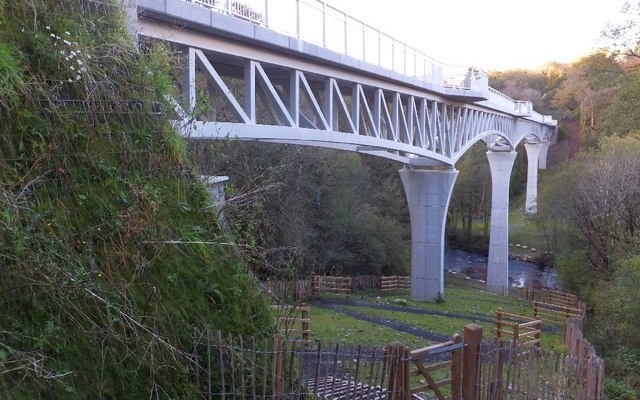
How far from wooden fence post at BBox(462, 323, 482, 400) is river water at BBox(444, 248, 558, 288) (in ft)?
103

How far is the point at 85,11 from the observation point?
6.39 m

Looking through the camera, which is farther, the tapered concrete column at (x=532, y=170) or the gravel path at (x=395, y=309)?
the tapered concrete column at (x=532, y=170)

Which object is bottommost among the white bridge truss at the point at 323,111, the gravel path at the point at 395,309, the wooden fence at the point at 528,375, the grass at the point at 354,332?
the gravel path at the point at 395,309

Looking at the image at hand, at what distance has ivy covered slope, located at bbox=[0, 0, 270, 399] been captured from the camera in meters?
4.13

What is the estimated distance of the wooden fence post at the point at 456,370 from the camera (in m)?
6.93

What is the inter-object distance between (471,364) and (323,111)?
35.3ft

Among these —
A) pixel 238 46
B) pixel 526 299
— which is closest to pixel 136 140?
pixel 238 46

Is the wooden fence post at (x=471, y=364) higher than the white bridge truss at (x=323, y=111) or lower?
lower

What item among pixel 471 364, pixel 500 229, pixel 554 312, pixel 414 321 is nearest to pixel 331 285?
pixel 414 321

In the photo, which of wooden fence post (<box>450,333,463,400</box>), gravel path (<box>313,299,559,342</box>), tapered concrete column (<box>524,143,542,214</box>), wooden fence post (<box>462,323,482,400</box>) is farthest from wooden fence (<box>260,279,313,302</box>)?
tapered concrete column (<box>524,143,542,214</box>)

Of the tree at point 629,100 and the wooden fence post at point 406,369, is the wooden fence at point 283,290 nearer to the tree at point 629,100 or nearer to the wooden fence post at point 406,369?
the wooden fence post at point 406,369

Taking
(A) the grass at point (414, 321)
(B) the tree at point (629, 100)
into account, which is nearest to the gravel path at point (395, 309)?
(A) the grass at point (414, 321)

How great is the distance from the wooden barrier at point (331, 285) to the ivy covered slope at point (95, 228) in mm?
19660

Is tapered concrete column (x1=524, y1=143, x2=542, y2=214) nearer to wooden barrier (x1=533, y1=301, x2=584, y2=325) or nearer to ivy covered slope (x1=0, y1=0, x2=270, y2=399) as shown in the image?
wooden barrier (x1=533, y1=301, x2=584, y2=325)
